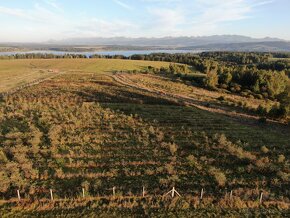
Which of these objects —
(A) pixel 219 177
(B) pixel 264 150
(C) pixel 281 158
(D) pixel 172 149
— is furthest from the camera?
(B) pixel 264 150

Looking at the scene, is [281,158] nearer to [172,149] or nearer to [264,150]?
[264,150]

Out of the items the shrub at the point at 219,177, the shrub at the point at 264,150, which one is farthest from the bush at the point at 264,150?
the shrub at the point at 219,177

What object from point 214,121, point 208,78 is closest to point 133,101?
point 214,121

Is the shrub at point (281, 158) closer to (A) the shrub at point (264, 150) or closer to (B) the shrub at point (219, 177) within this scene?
(A) the shrub at point (264, 150)

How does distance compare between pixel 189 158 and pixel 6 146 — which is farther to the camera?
pixel 6 146

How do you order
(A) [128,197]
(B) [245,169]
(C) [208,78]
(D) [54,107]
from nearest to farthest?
(A) [128,197], (B) [245,169], (D) [54,107], (C) [208,78]

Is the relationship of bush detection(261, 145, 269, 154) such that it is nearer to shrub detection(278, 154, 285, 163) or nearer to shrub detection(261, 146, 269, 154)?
shrub detection(261, 146, 269, 154)

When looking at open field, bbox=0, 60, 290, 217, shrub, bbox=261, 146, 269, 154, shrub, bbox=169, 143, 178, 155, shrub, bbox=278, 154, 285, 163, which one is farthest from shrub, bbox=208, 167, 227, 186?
shrub, bbox=261, 146, 269, 154

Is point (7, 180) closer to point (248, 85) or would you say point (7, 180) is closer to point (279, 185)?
point (279, 185)

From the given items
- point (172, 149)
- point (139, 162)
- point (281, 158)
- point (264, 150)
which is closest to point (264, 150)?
point (264, 150)
